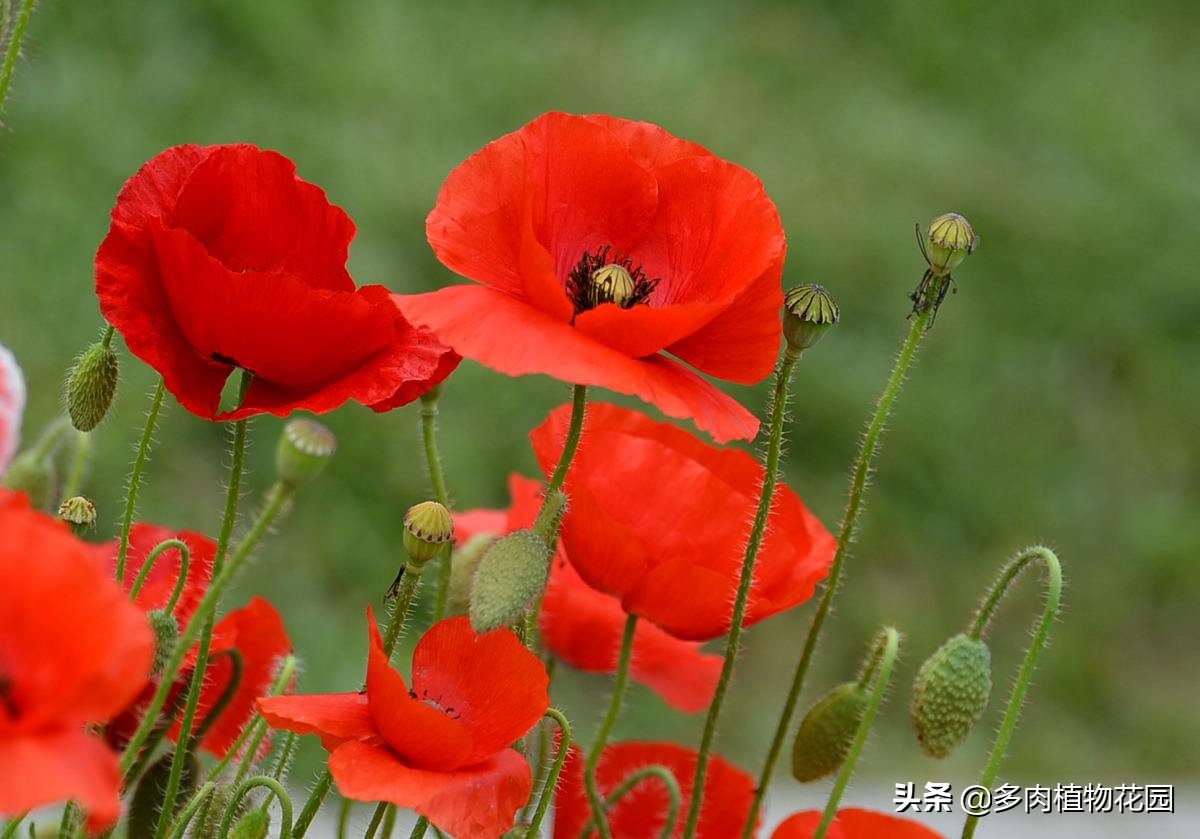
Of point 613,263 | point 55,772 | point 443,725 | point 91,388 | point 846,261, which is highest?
point 846,261

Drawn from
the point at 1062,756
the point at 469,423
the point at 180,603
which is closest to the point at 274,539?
the point at 469,423

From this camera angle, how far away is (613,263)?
67cm

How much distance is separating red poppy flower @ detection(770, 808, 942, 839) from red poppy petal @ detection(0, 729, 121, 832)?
1.13 ft

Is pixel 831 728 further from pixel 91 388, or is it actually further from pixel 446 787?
pixel 91 388

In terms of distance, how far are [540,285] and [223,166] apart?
0.13m

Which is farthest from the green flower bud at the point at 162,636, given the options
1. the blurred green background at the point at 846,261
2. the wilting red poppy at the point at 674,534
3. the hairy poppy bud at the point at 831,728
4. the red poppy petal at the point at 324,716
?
the blurred green background at the point at 846,261

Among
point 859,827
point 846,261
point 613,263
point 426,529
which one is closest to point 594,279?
point 613,263

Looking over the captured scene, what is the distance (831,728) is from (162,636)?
0.29 metres

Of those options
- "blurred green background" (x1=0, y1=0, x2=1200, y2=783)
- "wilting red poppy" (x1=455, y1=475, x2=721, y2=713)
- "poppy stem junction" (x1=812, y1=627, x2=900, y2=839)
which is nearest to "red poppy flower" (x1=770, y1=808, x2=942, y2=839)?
"poppy stem junction" (x1=812, y1=627, x2=900, y2=839)

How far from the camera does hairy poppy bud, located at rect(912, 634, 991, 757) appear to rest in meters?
0.67

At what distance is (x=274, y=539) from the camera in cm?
214

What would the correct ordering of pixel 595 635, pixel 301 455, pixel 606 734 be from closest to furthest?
pixel 301 455 → pixel 606 734 → pixel 595 635

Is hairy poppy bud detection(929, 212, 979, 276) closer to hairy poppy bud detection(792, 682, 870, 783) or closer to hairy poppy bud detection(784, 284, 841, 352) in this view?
hairy poppy bud detection(784, 284, 841, 352)

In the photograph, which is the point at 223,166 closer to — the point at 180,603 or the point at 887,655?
the point at 180,603
